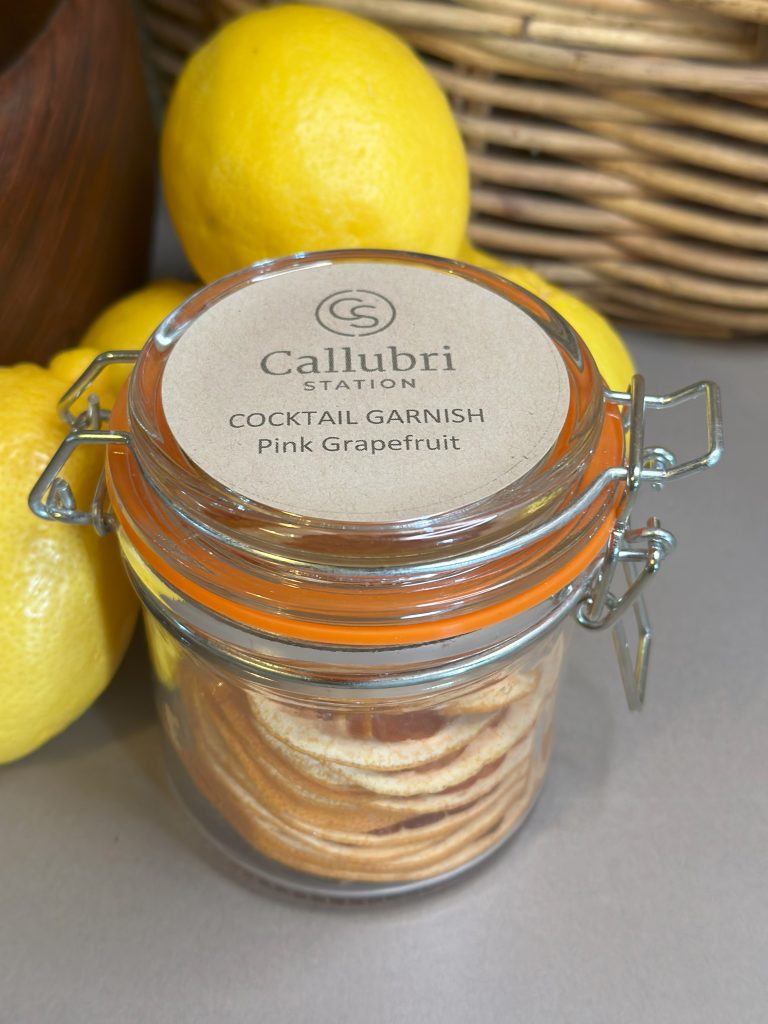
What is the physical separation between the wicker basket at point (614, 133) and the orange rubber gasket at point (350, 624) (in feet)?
0.76

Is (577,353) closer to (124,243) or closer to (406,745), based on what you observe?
(406,745)

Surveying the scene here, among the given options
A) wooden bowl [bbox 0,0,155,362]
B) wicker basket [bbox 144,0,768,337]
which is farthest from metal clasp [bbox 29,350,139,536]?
wicker basket [bbox 144,0,768,337]

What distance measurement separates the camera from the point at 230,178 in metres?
0.47

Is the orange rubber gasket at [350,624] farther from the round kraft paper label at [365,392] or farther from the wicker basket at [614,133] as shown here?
the wicker basket at [614,133]

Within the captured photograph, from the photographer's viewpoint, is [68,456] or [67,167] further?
[67,167]

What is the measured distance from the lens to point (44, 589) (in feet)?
1.32

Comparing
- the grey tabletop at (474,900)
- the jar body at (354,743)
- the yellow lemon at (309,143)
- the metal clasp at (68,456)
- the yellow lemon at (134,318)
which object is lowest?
the grey tabletop at (474,900)

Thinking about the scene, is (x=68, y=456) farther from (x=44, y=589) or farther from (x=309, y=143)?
(x=309, y=143)

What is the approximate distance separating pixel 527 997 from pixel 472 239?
1.32ft

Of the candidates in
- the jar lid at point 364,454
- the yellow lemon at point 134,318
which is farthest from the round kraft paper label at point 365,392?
the yellow lemon at point 134,318

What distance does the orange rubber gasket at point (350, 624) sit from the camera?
1.05ft

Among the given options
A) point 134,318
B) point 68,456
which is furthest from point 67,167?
point 68,456

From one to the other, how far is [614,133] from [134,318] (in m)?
0.26

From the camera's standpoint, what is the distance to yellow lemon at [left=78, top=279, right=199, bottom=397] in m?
0.51
